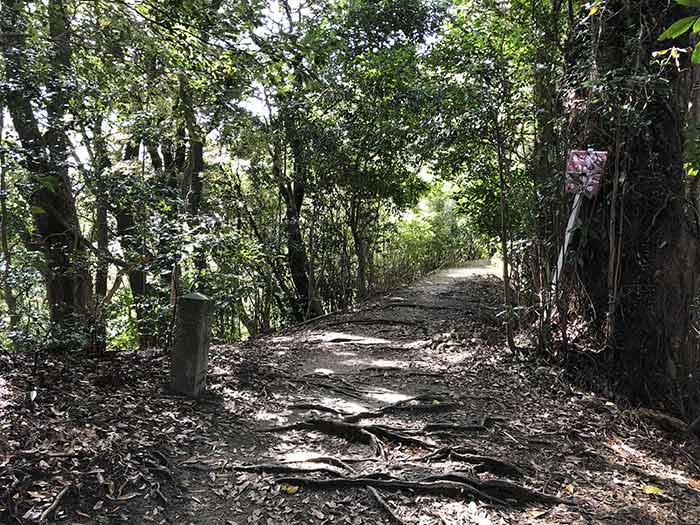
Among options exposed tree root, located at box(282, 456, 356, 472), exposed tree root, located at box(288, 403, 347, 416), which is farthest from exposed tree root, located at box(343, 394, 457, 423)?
exposed tree root, located at box(282, 456, 356, 472)

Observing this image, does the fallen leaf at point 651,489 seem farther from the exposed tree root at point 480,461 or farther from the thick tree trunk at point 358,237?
the thick tree trunk at point 358,237

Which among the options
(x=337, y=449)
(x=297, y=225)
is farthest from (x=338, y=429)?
(x=297, y=225)

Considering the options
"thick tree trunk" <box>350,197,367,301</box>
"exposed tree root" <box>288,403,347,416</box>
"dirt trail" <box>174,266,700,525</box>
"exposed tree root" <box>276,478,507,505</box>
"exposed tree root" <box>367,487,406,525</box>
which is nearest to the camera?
"exposed tree root" <box>367,487,406,525</box>

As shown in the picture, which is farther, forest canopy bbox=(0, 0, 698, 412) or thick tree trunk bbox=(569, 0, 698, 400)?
thick tree trunk bbox=(569, 0, 698, 400)

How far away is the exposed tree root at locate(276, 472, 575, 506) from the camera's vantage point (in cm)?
329

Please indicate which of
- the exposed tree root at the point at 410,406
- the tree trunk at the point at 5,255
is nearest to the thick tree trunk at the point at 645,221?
the exposed tree root at the point at 410,406

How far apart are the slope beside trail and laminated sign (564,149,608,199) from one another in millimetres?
2064

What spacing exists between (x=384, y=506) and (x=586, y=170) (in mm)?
4038

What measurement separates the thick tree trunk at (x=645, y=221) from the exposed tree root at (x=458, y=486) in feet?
8.47

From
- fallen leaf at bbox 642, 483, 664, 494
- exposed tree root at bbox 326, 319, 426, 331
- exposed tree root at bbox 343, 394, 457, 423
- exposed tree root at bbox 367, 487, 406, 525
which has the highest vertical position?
exposed tree root at bbox 326, 319, 426, 331

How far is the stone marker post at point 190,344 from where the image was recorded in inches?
171

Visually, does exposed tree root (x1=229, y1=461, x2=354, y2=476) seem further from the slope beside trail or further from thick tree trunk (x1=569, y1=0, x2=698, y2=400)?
thick tree trunk (x1=569, y1=0, x2=698, y2=400)

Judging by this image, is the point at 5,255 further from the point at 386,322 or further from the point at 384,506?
the point at 386,322

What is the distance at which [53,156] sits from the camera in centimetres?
516
